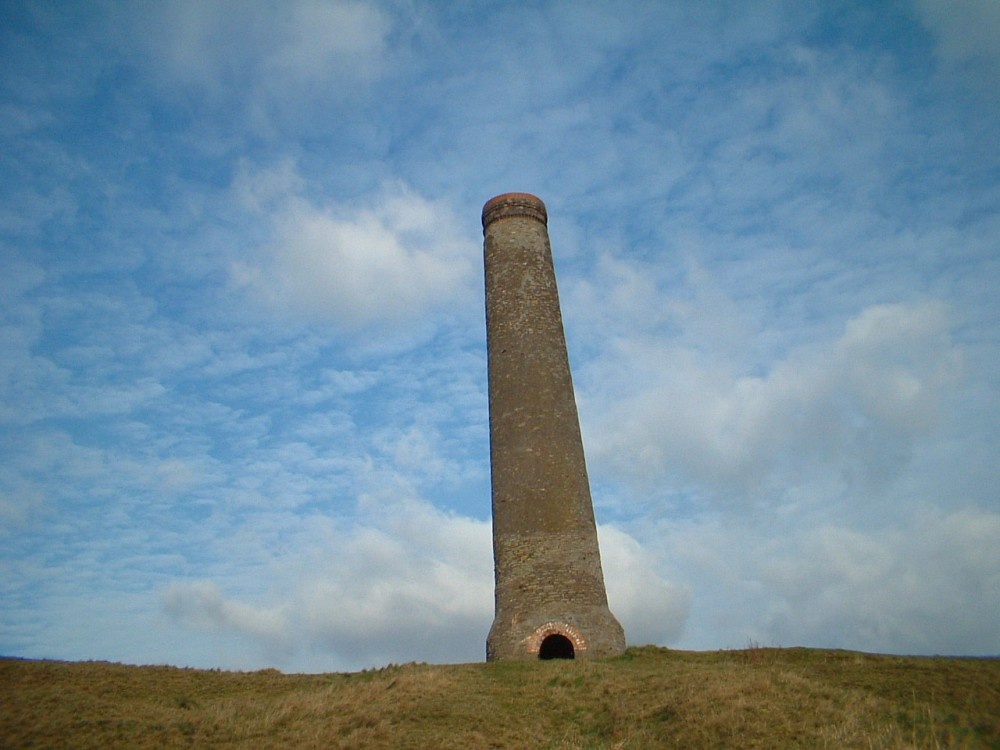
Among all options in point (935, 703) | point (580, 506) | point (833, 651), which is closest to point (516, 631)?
point (580, 506)

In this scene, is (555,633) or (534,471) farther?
(534,471)

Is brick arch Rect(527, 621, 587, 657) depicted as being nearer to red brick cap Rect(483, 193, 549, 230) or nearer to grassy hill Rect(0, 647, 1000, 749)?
grassy hill Rect(0, 647, 1000, 749)

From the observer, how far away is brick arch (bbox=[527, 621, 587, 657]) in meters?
17.9

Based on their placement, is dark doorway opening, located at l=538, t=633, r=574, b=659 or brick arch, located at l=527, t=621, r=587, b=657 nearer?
brick arch, located at l=527, t=621, r=587, b=657

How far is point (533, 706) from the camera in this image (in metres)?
14.2

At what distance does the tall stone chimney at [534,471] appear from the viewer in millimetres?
18328

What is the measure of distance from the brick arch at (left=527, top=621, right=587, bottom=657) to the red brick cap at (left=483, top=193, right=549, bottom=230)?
11753 millimetres

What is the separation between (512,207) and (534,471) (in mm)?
8205

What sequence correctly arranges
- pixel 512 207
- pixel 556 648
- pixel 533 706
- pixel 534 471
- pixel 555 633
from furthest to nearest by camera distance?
1. pixel 512 207
2. pixel 534 471
3. pixel 556 648
4. pixel 555 633
5. pixel 533 706

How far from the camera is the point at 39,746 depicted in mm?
11609

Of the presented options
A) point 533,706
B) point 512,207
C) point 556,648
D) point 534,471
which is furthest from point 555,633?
point 512,207

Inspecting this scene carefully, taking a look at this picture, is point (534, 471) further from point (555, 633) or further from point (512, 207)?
point (512, 207)

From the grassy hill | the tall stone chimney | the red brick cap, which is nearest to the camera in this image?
the grassy hill

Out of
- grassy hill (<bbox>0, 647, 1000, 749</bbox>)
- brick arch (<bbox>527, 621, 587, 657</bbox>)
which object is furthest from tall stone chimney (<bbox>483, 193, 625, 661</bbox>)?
grassy hill (<bbox>0, 647, 1000, 749</bbox>)
